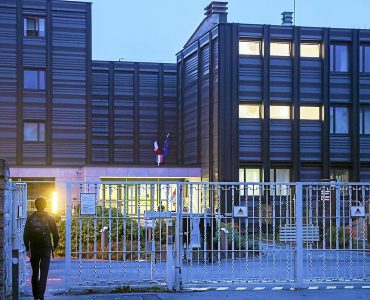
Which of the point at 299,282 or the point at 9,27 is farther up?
the point at 9,27

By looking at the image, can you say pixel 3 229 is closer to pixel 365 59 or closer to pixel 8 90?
pixel 8 90

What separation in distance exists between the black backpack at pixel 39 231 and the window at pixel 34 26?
30.7m

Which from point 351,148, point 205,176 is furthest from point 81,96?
point 351,148

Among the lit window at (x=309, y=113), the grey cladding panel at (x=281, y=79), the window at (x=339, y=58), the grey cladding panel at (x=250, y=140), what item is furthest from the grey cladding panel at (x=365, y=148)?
the grey cladding panel at (x=250, y=140)

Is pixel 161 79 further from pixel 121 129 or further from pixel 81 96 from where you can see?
pixel 81 96

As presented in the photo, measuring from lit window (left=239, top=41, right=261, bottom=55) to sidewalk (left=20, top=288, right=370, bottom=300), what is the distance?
88.1 ft

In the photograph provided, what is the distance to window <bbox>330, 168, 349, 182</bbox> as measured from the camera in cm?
4156

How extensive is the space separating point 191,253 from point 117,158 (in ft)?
120

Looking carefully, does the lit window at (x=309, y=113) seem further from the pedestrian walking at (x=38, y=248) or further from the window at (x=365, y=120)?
the pedestrian walking at (x=38, y=248)

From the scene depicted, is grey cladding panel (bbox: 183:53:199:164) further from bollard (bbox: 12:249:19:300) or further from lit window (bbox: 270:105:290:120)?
bollard (bbox: 12:249:19:300)

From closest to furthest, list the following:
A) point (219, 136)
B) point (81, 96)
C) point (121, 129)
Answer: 1. point (219, 136)
2. point (81, 96)
3. point (121, 129)

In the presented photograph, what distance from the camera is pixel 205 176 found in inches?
1650

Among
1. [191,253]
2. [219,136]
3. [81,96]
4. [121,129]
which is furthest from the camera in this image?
[121,129]

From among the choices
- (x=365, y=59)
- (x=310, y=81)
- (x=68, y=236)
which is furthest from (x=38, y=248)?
(x=365, y=59)
